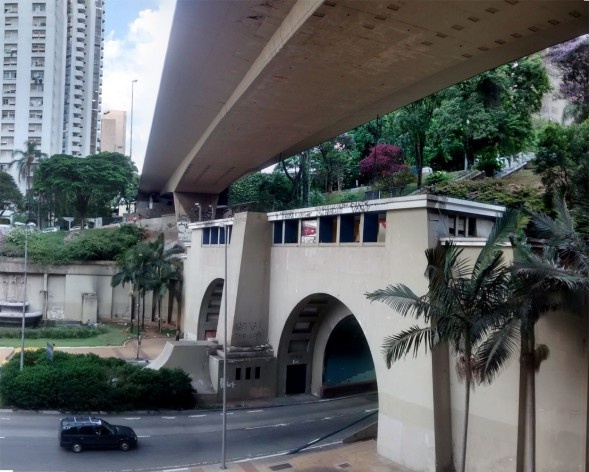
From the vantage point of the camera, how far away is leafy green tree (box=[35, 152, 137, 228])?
2292 inches

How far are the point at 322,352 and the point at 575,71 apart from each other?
2239cm

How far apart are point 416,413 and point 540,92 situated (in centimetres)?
2559

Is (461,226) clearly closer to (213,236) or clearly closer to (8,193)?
(213,236)

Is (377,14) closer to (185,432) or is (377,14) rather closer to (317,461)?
(317,461)

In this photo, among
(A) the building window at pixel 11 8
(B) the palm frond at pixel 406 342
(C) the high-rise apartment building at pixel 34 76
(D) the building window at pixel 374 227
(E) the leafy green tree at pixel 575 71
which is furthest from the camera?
(C) the high-rise apartment building at pixel 34 76

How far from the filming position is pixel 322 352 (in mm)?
26859

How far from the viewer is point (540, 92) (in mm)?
33938

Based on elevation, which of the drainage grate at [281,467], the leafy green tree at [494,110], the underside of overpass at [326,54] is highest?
the leafy green tree at [494,110]

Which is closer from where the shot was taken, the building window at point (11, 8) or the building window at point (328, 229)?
the building window at point (328, 229)

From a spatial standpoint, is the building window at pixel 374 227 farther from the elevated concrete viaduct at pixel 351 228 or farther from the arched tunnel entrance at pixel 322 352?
the arched tunnel entrance at pixel 322 352

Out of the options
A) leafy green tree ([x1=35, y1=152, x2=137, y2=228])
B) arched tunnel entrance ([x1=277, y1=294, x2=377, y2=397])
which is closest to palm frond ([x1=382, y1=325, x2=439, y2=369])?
arched tunnel entrance ([x1=277, y1=294, x2=377, y2=397])

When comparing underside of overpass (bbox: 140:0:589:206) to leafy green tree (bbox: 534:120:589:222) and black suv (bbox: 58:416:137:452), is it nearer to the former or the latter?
leafy green tree (bbox: 534:120:589:222)

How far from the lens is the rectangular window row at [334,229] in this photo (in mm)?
A: 19077

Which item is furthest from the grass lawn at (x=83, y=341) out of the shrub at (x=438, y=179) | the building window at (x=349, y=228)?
the shrub at (x=438, y=179)
